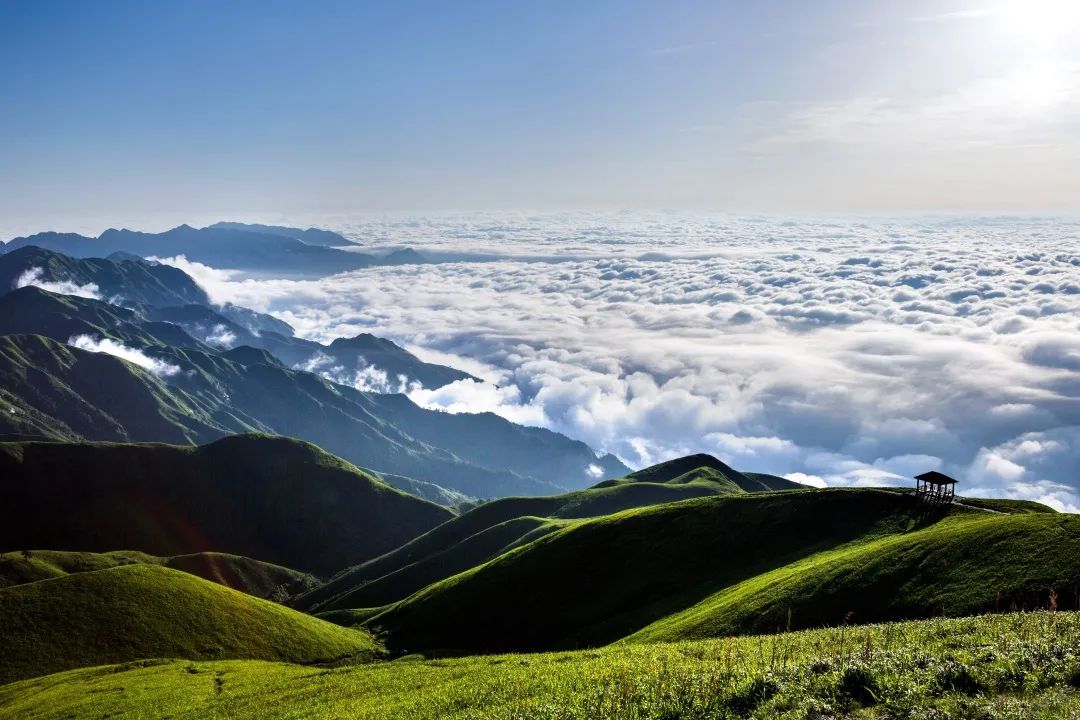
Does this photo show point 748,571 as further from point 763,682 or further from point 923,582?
point 763,682

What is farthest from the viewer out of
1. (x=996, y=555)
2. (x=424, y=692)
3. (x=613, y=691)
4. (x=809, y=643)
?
(x=996, y=555)

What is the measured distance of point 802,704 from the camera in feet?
67.5

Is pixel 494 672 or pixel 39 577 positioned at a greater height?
pixel 494 672

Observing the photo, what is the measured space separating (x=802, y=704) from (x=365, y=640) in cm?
8710

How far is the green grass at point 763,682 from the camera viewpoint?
65.3 ft

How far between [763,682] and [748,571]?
2381 inches

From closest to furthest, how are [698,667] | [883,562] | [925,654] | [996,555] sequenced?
1. [925,654]
2. [698,667]
3. [996,555]
4. [883,562]

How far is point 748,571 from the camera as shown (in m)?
79.0

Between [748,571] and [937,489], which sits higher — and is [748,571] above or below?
below

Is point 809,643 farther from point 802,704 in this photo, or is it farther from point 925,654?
point 802,704

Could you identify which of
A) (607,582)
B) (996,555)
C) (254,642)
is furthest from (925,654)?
(254,642)

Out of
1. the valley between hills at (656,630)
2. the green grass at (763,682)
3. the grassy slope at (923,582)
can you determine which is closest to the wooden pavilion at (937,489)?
the valley between hills at (656,630)

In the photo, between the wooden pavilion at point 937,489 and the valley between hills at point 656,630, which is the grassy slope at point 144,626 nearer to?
the valley between hills at point 656,630

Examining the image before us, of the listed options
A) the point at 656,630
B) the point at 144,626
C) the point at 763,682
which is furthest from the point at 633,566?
the point at 763,682
